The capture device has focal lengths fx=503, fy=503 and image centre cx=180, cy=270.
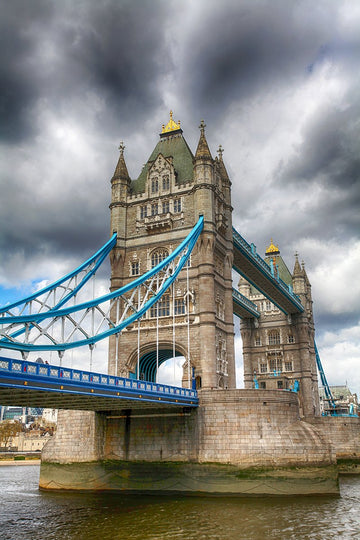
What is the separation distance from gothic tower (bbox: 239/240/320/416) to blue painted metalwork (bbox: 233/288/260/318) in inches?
103

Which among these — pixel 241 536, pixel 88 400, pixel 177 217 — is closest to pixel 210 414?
pixel 88 400

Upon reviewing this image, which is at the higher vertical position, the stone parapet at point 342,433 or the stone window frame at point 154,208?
the stone window frame at point 154,208

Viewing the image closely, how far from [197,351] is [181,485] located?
29.4 feet

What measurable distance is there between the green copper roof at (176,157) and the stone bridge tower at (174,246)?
0.09 m

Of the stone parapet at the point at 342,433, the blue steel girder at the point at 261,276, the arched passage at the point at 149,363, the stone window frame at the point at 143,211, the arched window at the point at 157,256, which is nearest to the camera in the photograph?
the arched passage at the point at 149,363

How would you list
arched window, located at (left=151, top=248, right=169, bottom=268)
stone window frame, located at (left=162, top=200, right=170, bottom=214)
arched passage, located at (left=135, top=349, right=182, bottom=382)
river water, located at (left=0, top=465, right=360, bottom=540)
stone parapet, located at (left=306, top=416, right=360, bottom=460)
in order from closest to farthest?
river water, located at (left=0, top=465, right=360, bottom=540) < arched passage, located at (left=135, top=349, right=182, bottom=382) < arched window, located at (left=151, top=248, right=169, bottom=268) < stone window frame, located at (left=162, top=200, right=170, bottom=214) < stone parapet, located at (left=306, top=416, right=360, bottom=460)

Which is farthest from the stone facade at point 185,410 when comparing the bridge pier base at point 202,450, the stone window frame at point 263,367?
the stone window frame at point 263,367

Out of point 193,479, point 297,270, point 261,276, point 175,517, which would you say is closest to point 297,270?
point 297,270

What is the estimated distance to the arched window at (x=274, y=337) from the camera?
61.9 metres

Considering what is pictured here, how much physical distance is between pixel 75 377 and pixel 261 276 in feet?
109

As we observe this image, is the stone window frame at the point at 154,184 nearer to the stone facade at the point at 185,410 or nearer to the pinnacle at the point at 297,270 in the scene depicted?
the stone facade at the point at 185,410

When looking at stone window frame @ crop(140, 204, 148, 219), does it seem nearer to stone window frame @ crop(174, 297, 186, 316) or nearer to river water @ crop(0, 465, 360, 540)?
stone window frame @ crop(174, 297, 186, 316)

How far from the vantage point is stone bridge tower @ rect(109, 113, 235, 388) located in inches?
1358

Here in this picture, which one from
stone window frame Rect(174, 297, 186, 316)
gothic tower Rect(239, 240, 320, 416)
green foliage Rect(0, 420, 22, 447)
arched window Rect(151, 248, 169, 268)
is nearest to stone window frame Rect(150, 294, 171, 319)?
stone window frame Rect(174, 297, 186, 316)
